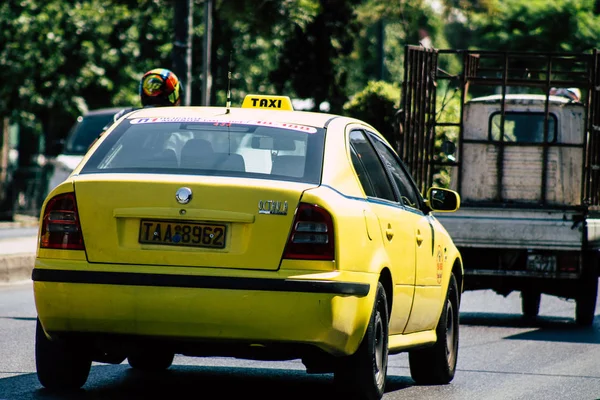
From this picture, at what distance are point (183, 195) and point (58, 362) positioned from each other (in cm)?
130

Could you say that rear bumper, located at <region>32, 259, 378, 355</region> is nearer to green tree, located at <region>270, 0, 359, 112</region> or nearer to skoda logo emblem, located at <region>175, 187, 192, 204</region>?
skoda logo emblem, located at <region>175, 187, 192, 204</region>

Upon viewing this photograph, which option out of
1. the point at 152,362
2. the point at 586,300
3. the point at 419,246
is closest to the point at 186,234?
the point at 419,246

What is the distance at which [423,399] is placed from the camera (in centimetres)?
799

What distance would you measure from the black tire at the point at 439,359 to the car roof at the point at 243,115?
183cm

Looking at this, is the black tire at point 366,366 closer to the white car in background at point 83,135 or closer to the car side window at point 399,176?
the car side window at point 399,176

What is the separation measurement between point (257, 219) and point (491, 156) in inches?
386

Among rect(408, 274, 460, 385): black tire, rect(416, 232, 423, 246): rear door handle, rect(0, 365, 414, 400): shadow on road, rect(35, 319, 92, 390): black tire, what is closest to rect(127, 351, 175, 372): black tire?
rect(0, 365, 414, 400): shadow on road

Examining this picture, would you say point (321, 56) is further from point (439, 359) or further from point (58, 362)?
point (58, 362)

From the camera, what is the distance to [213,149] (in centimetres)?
707

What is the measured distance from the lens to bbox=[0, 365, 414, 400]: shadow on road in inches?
293

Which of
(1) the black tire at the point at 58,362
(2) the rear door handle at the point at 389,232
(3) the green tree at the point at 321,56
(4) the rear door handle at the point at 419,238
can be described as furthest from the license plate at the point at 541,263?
(3) the green tree at the point at 321,56

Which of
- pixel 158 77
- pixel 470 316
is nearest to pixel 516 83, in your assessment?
pixel 470 316

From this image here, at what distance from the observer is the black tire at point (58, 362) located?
7.16 meters

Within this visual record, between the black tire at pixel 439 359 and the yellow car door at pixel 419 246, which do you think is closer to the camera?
the yellow car door at pixel 419 246
